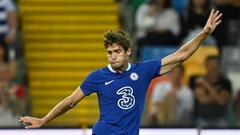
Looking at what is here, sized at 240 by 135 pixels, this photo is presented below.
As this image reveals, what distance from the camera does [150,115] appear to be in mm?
11289

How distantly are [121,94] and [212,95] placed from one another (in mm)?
4340

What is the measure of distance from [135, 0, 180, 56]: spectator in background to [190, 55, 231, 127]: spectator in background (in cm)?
75

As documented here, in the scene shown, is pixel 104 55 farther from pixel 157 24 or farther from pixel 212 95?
pixel 212 95

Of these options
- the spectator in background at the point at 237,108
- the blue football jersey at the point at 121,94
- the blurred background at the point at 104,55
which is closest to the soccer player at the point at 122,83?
the blue football jersey at the point at 121,94

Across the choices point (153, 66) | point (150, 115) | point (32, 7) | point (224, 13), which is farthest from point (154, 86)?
point (153, 66)

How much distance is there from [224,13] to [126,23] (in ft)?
4.50

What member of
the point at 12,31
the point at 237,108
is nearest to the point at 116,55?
the point at 237,108

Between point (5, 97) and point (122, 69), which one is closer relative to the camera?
point (122, 69)

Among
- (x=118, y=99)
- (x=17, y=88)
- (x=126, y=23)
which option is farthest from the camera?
(x=126, y=23)

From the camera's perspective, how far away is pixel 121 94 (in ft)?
23.5

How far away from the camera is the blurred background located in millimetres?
11359

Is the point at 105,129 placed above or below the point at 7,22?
below

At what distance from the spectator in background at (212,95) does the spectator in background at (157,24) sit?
755mm

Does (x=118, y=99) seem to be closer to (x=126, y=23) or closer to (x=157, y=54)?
(x=157, y=54)
